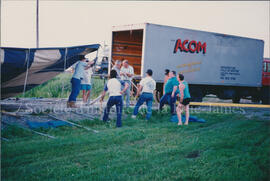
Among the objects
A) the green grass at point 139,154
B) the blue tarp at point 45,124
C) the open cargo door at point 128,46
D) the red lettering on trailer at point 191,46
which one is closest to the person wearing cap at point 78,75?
the blue tarp at point 45,124

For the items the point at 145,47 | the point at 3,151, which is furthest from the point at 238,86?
the point at 3,151

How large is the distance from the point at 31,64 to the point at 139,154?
15.2 ft

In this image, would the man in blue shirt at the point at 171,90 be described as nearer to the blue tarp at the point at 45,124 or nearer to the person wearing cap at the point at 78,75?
the person wearing cap at the point at 78,75

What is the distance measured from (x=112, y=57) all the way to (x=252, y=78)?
8480 millimetres

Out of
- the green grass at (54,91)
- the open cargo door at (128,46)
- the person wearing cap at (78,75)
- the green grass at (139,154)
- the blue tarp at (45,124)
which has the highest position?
the open cargo door at (128,46)

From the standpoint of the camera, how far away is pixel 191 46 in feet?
46.2

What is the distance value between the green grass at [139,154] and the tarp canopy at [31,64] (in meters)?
1.82

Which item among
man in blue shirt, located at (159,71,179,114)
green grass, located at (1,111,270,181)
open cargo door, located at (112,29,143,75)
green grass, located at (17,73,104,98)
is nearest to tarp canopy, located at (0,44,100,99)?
green grass, located at (1,111,270,181)

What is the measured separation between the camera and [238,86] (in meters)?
17.0

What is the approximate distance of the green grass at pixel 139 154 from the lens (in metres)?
4.88

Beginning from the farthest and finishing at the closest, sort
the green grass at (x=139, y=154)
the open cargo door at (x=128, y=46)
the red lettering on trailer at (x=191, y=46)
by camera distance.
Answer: the open cargo door at (x=128, y=46)
the red lettering on trailer at (x=191, y=46)
the green grass at (x=139, y=154)

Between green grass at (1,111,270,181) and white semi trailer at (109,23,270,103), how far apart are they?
5.22m

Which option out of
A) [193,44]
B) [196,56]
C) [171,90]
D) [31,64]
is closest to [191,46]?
[193,44]

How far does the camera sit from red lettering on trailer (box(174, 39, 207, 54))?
13602 mm
